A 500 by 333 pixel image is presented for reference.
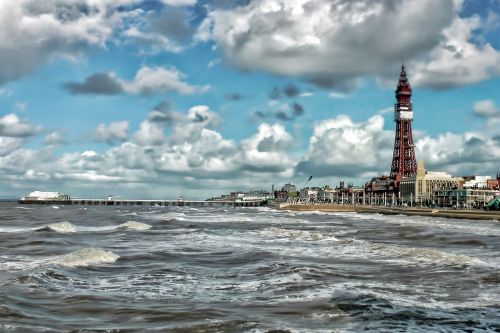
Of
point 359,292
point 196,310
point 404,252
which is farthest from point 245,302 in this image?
point 404,252

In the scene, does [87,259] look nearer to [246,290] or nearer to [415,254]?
[246,290]

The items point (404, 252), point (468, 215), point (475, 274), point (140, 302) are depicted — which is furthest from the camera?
point (468, 215)

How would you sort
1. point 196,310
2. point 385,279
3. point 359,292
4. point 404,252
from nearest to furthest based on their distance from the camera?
point 196,310, point 359,292, point 385,279, point 404,252

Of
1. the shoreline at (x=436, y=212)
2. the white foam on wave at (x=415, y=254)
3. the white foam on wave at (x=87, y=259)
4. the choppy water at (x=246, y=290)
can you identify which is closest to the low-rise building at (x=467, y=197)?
the shoreline at (x=436, y=212)

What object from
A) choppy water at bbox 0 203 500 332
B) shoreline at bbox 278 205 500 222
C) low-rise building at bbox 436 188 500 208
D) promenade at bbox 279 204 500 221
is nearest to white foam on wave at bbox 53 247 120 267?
choppy water at bbox 0 203 500 332

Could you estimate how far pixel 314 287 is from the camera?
19875 mm

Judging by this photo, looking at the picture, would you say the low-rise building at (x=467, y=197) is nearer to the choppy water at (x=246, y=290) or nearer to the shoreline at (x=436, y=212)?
the shoreline at (x=436, y=212)

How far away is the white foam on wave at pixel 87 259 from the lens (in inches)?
1028

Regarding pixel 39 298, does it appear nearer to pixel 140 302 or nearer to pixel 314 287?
pixel 140 302

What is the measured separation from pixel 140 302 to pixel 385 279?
34.1 ft

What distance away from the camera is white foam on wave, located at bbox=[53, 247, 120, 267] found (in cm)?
2611

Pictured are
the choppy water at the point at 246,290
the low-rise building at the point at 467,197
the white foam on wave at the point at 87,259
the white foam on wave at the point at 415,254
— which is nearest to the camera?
the choppy water at the point at 246,290

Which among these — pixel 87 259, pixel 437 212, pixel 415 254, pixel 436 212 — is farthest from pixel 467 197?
pixel 87 259

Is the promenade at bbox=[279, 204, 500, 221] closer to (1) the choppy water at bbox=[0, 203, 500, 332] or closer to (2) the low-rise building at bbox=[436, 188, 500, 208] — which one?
(2) the low-rise building at bbox=[436, 188, 500, 208]
